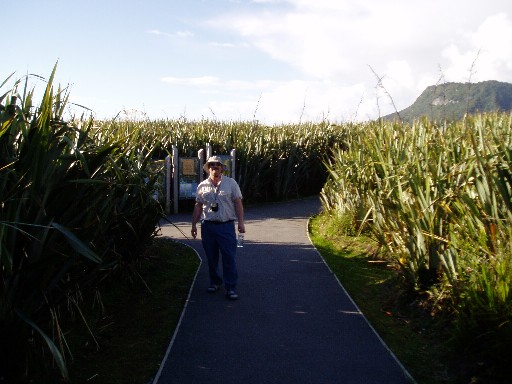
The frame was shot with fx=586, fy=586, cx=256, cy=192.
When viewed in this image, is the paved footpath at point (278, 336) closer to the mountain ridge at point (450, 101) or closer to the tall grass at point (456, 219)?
the tall grass at point (456, 219)

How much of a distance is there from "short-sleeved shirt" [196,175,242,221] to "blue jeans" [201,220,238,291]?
123 millimetres

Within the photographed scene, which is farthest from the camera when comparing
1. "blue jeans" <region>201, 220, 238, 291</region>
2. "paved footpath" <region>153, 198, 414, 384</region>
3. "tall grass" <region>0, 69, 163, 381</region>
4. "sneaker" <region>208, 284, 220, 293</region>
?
"sneaker" <region>208, 284, 220, 293</region>

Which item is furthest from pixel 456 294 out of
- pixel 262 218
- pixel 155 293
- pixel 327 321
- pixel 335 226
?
pixel 262 218

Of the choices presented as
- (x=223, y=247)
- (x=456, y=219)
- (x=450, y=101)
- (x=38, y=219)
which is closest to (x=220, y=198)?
(x=223, y=247)

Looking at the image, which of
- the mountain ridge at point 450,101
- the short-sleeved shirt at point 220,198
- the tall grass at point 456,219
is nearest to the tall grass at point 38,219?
the short-sleeved shirt at point 220,198

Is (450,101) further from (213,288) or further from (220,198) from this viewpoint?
(213,288)

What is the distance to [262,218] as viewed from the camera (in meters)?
16.3

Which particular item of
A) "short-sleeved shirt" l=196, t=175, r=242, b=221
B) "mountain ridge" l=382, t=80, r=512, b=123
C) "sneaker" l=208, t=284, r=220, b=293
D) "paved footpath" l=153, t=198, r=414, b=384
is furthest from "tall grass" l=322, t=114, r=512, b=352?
"sneaker" l=208, t=284, r=220, b=293

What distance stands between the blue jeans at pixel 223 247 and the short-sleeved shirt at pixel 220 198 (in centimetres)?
12

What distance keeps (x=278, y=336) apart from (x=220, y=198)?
2281 millimetres

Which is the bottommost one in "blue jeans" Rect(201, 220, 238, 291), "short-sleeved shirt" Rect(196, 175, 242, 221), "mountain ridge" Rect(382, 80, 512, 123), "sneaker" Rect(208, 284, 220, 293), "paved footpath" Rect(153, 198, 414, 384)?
"paved footpath" Rect(153, 198, 414, 384)

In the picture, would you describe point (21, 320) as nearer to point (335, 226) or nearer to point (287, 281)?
point (287, 281)

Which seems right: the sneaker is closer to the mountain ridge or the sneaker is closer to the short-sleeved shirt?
the short-sleeved shirt

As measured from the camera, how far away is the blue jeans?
8.00 meters
